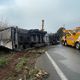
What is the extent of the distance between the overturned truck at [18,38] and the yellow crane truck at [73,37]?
3174 mm

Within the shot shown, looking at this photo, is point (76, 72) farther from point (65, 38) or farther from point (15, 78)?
point (65, 38)

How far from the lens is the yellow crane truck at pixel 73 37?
68.7 ft

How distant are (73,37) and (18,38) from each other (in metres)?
5.74

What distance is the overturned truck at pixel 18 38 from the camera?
64.3 ft

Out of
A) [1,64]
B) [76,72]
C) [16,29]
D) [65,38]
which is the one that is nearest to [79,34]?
[65,38]

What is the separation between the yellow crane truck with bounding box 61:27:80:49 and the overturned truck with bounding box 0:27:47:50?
3.17 metres

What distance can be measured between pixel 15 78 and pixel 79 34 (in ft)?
43.6

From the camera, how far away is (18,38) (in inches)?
789

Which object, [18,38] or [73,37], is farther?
[73,37]

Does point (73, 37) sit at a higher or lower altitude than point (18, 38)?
higher

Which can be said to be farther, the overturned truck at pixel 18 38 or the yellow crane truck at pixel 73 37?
the yellow crane truck at pixel 73 37

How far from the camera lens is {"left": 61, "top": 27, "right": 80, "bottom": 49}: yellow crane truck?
20928mm

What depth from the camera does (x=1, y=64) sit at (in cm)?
1223

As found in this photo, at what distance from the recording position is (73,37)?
21.9m
